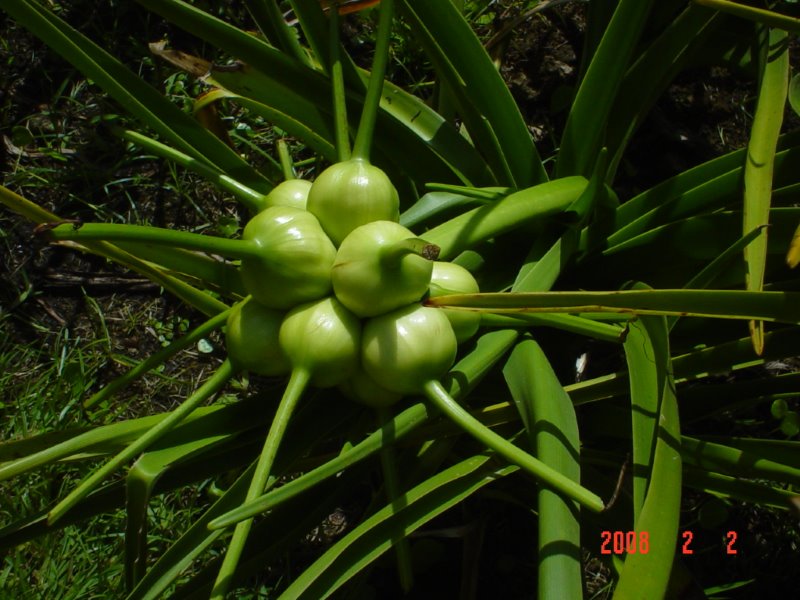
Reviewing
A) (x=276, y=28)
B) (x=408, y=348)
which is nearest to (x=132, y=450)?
(x=408, y=348)

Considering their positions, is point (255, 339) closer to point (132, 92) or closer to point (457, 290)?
point (457, 290)

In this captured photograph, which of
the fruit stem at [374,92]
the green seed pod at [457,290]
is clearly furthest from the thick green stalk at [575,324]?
the fruit stem at [374,92]

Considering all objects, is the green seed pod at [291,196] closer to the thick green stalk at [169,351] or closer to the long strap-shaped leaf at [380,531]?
the thick green stalk at [169,351]

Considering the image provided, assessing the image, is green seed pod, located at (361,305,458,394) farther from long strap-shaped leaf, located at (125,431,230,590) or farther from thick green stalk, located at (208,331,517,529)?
long strap-shaped leaf, located at (125,431,230,590)

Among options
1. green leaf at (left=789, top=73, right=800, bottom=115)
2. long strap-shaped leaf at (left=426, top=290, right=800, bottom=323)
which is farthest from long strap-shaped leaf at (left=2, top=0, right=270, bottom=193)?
green leaf at (left=789, top=73, right=800, bottom=115)

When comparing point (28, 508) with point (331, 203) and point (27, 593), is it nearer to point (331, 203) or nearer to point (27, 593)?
point (27, 593)

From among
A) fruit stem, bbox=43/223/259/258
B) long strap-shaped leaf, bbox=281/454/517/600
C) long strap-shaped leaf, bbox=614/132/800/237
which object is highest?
long strap-shaped leaf, bbox=614/132/800/237

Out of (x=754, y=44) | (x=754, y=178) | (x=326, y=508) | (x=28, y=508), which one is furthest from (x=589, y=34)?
(x=28, y=508)
